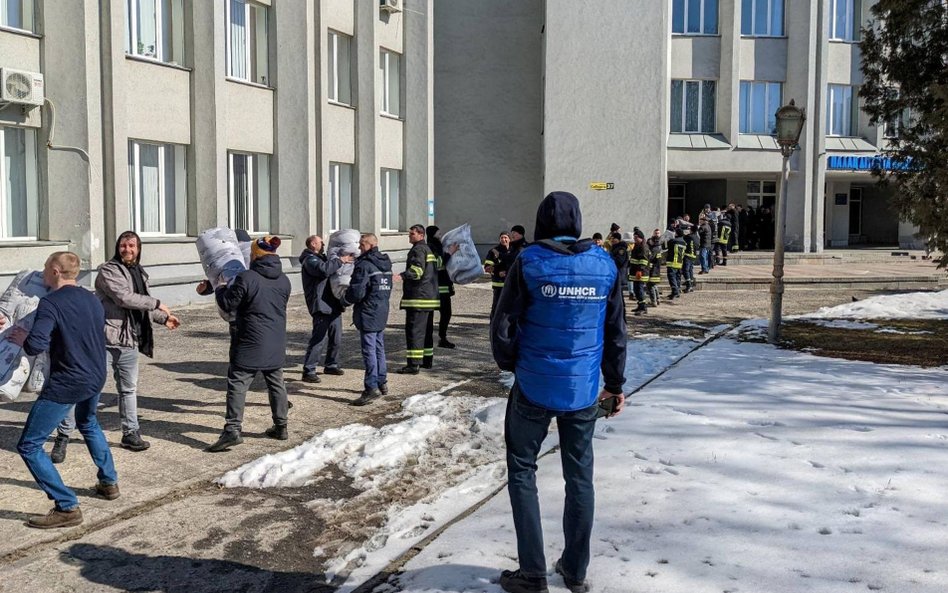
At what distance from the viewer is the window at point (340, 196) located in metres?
25.4

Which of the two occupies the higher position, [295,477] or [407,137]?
[407,137]

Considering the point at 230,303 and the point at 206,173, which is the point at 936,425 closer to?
the point at 230,303

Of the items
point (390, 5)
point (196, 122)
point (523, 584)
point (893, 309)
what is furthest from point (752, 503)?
point (390, 5)

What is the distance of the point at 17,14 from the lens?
657 inches

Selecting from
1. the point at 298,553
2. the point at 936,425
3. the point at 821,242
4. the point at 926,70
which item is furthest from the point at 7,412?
the point at 821,242

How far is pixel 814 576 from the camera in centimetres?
498

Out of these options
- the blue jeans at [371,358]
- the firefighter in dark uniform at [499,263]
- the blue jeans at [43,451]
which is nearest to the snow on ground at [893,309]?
the firefighter in dark uniform at [499,263]

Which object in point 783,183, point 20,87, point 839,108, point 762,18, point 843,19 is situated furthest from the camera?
point 839,108

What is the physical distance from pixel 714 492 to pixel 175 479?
3946 mm

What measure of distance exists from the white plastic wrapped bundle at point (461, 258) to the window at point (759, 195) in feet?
87.1

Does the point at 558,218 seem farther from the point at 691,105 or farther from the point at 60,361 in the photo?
the point at 691,105

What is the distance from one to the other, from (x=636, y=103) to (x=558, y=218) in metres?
28.4

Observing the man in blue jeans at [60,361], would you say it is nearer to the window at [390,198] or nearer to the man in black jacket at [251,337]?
the man in black jacket at [251,337]

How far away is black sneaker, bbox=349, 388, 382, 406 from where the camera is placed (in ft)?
32.9
